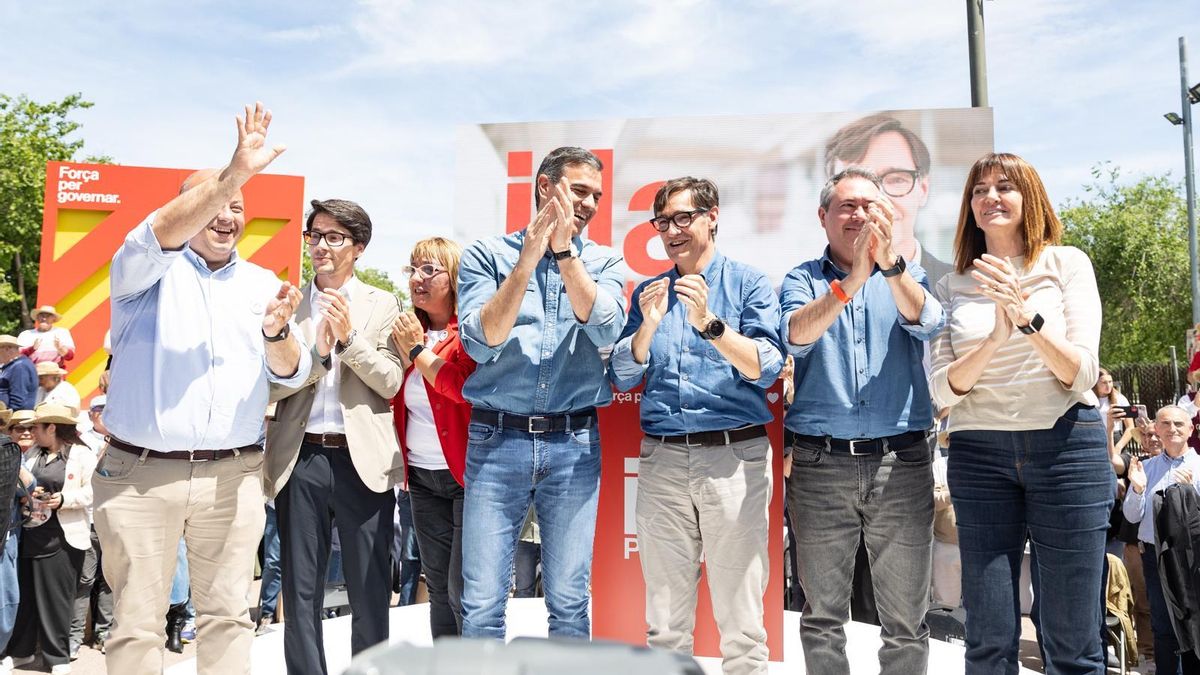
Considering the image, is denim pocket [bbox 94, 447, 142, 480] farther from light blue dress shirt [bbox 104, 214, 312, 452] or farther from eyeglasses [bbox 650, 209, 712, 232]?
eyeglasses [bbox 650, 209, 712, 232]

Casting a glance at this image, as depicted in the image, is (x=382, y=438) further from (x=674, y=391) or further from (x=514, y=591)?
(x=514, y=591)

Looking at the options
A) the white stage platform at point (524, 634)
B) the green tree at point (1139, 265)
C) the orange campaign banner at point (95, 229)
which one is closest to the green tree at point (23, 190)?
the orange campaign banner at point (95, 229)

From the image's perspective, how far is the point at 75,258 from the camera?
945cm

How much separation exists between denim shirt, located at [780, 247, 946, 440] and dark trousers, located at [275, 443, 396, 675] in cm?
170

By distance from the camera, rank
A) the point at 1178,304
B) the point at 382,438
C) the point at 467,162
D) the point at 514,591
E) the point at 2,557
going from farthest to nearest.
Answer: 1. the point at 1178,304
2. the point at 467,162
3. the point at 514,591
4. the point at 2,557
5. the point at 382,438

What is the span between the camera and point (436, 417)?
3.29 m

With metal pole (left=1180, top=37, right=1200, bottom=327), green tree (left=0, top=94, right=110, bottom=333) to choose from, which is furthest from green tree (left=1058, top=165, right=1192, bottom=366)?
green tree (left=0, top=94, right=110, bottom=333)

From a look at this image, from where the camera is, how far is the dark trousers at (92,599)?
631 cm

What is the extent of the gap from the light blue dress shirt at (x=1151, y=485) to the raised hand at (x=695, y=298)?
431 cm

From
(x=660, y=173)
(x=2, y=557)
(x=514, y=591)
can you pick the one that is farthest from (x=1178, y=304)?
(x=2, y=557)

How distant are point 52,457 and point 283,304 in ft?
14.0

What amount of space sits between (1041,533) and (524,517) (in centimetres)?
162

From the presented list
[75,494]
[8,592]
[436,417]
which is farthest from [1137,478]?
[8,592]

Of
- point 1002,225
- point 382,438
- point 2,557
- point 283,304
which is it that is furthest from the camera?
point 2,557
